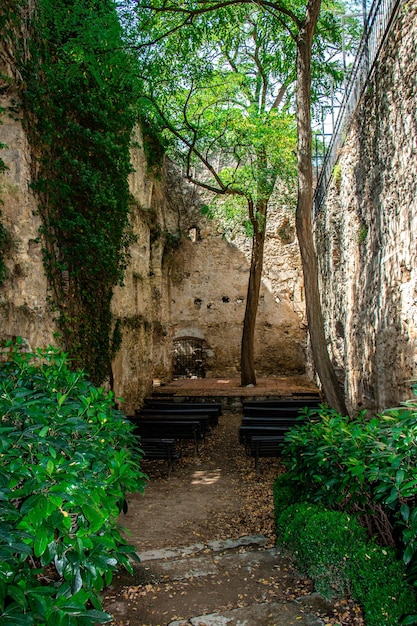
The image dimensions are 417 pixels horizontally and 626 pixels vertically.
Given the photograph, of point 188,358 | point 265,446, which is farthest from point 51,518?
point 188,358

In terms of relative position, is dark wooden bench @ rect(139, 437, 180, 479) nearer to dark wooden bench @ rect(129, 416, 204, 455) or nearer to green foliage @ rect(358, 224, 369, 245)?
dark wooden bench @ rect(129, 416, 204, 455)

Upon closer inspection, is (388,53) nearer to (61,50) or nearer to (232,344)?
(61,50)

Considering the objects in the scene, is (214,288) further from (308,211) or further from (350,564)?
(350,564)

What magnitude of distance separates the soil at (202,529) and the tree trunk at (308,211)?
153 cm

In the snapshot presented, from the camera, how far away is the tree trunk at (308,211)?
6523 millimetres

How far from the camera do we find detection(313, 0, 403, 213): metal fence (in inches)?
209

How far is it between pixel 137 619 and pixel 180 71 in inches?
312

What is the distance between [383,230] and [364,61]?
2587mm

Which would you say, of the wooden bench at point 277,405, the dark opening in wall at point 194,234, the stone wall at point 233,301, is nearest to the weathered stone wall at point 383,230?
the wooden bench at point 277,405

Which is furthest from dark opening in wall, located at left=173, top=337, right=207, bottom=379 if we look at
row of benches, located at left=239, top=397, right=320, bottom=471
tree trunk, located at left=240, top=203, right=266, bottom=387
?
row of benches, located at left=239, top=397, right=320, bottom=471

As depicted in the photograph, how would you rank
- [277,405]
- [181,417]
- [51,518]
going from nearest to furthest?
[51,518]
[181,417]
[277,405]

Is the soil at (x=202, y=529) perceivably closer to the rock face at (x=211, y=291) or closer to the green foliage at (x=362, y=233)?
the green foliage at (x=362, y=233)

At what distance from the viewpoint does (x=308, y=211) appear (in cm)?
676

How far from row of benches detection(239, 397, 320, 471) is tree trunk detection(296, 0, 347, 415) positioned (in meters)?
0.66
